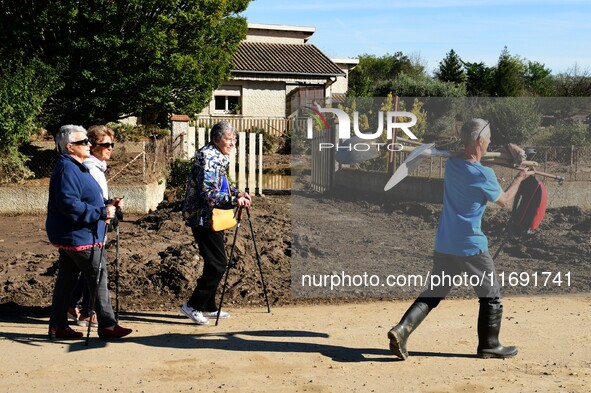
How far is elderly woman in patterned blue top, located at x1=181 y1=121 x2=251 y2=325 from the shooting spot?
293 inches

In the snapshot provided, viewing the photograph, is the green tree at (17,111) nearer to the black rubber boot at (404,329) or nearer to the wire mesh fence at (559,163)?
the wire mesh fence at (559,163)

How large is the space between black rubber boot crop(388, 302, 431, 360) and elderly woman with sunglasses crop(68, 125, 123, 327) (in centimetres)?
258

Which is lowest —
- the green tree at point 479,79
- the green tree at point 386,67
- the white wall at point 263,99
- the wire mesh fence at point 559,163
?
the wire mesh fence at point 559,163

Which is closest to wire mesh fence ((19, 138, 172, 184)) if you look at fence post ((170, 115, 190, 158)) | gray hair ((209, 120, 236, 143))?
fence post ((170, 115, 190, 158))

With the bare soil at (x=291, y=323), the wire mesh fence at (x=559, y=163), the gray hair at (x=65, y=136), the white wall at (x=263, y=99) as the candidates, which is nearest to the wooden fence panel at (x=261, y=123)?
the white wall at (x=263, y=99)

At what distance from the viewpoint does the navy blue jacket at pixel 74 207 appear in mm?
6723

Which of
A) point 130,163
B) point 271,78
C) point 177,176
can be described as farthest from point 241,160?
point 271,78

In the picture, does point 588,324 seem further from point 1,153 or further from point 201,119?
point 201,119

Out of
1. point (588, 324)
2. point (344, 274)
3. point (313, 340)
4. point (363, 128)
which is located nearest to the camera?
point (313, 340)

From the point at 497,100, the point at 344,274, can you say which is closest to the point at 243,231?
the point at 344,274

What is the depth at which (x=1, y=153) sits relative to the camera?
1516cm

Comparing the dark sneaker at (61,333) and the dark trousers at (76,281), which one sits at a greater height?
the dark trousers at (76,281)

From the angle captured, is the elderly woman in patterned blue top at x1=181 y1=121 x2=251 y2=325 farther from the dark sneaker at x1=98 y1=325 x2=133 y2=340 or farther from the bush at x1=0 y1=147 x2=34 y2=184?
the bush at x1=0 y1=147 x2=34 y2=184

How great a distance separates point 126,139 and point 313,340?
52.7 feet
